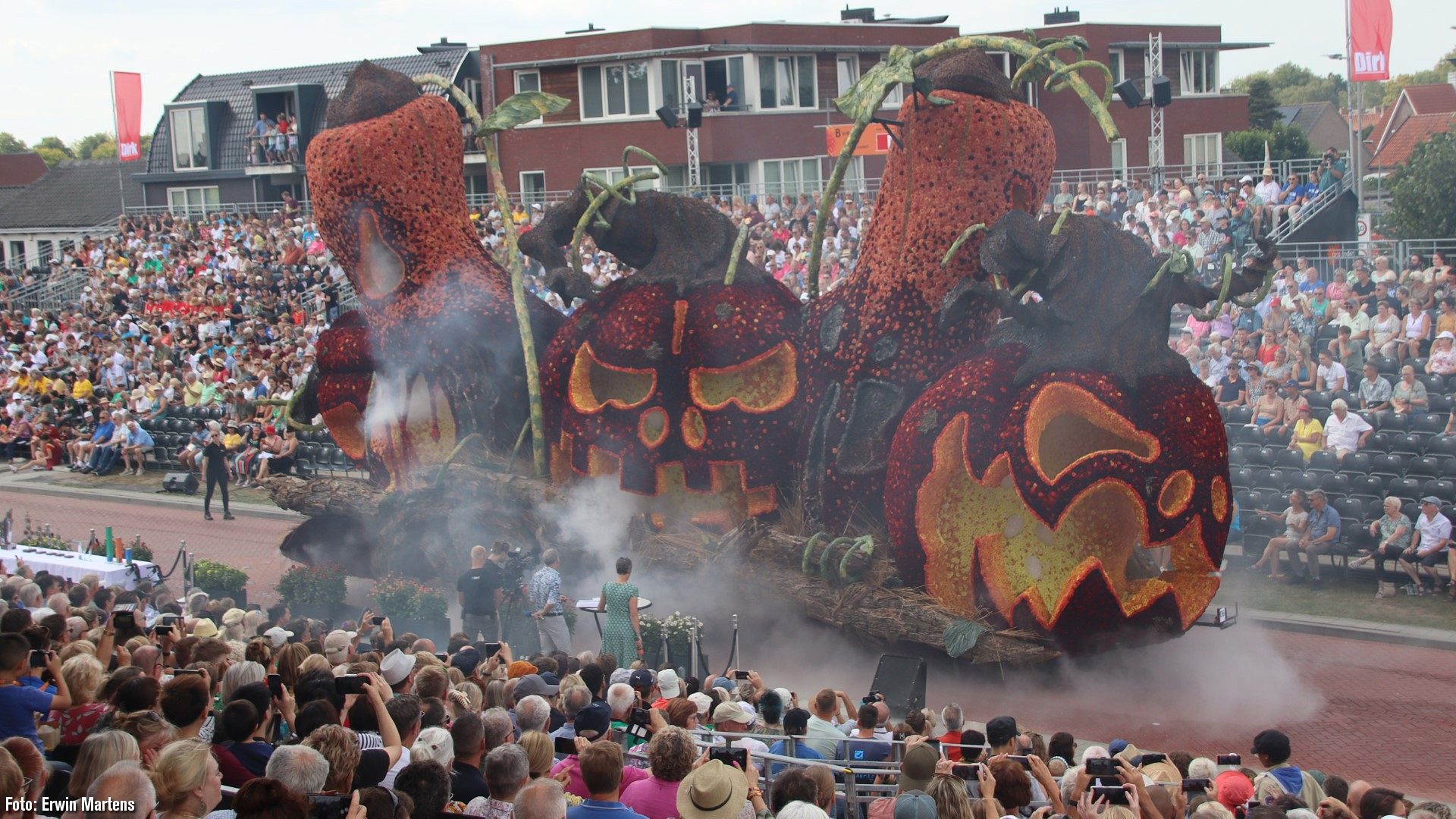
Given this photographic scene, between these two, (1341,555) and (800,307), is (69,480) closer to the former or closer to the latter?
(800,307)

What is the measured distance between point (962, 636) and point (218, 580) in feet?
27.5

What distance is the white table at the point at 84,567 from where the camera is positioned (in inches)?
643

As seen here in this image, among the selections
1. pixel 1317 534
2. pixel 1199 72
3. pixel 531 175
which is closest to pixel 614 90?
pixel 531 175

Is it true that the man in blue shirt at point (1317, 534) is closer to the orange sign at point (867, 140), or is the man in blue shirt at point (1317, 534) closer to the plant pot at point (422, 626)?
the plant pot at point (422, 626)

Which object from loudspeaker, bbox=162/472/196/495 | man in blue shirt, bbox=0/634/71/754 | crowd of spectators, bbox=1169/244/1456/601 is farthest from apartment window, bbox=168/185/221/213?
man in blue shirt, bbox=0/634/71/754

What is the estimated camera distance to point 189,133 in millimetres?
45688

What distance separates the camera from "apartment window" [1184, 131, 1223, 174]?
122 feet

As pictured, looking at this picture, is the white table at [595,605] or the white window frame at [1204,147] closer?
the white table at [595,605]

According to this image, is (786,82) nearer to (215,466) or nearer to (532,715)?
A: (215,466)

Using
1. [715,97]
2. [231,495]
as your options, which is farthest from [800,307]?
[715,97]

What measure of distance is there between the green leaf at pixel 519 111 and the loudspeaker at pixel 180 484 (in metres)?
12.4

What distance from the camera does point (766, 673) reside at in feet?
47.5

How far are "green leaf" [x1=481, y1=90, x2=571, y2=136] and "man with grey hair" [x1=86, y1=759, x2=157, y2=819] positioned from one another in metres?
10.9

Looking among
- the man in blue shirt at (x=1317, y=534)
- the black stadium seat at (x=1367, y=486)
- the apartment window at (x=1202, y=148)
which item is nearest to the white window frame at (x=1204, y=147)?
the apartment window at (x=1202, y=148)
